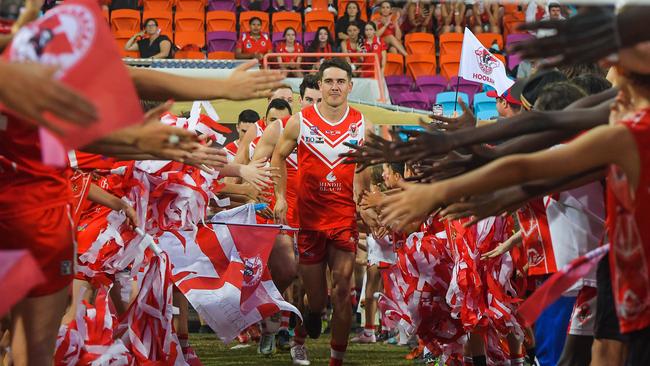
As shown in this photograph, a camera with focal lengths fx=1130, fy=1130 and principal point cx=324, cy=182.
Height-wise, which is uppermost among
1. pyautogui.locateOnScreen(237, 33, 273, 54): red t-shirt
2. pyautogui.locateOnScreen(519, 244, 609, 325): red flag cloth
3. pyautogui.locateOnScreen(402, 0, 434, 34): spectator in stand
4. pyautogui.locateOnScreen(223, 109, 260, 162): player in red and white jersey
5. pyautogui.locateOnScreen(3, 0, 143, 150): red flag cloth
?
pyautogui.locateOnScreen(402, 0, 434, 34): spectator in stand

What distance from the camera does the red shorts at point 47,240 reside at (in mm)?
4906

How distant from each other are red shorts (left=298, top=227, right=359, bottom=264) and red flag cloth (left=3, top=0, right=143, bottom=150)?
5.97 m

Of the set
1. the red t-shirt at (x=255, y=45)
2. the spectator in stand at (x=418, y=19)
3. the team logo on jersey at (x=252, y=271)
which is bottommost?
the team logo on jersey at (x=252, y=271)

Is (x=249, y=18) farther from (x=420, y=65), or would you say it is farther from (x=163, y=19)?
(x=420, y=65)

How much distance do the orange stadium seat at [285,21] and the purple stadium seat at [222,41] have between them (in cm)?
107

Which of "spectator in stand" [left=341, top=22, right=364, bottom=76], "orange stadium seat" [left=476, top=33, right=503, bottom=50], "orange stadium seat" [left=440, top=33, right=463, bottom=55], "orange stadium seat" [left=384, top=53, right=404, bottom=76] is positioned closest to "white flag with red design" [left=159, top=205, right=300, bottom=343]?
"spectator in stand" [left=341, top=22, right=364, bottom=76]

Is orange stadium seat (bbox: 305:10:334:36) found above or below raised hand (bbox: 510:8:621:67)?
above

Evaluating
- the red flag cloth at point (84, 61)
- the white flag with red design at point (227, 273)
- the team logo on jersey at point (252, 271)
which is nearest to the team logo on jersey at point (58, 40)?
the red flag cloth at point (84, 61)

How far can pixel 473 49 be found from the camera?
1120cm

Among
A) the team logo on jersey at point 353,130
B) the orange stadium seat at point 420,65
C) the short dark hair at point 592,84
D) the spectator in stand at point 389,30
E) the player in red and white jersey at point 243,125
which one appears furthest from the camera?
the spectator in stand at point 389,30

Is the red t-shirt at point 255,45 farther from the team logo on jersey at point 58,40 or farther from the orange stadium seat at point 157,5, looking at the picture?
the team logo on jersey at point 58,40

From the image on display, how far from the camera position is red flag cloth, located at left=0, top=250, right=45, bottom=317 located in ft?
12.6

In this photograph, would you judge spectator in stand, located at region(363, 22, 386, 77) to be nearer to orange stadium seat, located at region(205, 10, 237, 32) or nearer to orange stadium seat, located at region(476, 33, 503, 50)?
orange stadium seat, located at region(476, 33, 503, 50)

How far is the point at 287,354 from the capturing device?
37.1 feet
